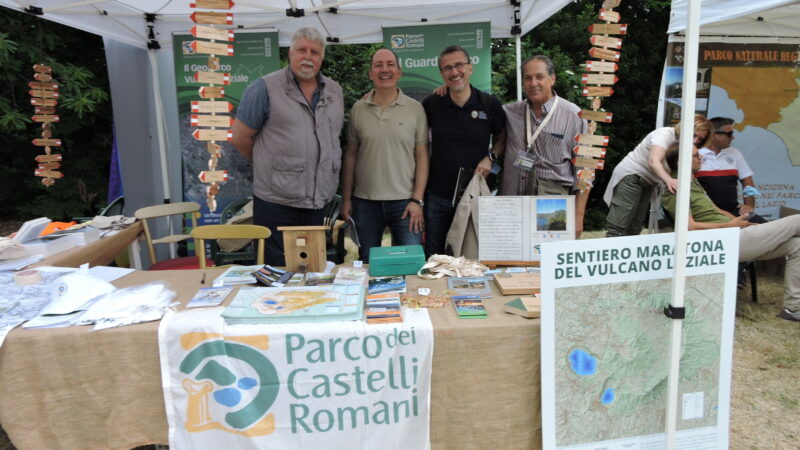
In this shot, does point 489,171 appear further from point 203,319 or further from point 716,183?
point 716,183

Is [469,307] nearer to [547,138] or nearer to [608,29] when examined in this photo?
[547,138]

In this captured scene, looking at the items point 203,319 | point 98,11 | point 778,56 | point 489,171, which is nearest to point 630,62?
point 778,56

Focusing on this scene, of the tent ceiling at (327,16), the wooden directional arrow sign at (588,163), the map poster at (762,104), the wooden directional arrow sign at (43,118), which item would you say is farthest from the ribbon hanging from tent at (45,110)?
the map poster at (762,104)

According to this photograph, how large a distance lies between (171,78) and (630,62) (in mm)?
Result: 7556

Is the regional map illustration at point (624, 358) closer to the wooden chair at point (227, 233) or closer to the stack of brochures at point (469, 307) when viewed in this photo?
the stack of brochures at point (469, 307)

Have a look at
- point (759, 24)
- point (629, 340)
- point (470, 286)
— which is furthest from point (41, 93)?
point (759, 24)

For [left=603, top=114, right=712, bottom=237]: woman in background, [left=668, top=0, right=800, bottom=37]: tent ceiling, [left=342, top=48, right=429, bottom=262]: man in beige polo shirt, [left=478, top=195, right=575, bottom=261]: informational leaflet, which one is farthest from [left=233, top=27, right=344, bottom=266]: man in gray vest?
[left=668, top=0, right=800, bottom=37]: tent ceiling

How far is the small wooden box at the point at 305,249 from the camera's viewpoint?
6.86 ft

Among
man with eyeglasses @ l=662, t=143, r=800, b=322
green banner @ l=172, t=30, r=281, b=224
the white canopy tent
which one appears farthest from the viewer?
green banner @ l=172, t=30, r=281, b=224

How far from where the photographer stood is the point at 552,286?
1.50 m

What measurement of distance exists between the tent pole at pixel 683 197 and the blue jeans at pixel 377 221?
1.59m

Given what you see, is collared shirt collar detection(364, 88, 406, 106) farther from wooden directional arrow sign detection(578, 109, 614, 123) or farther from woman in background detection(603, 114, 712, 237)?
woman in background detection(603, 114, 712, 237)

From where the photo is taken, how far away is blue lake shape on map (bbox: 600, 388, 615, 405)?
1.54 m

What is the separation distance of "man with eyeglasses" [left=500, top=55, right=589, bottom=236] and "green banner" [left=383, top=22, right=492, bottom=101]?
1.93 meters
